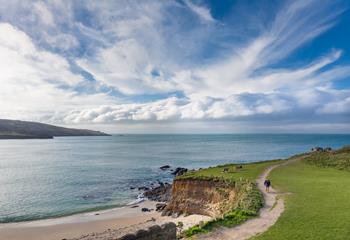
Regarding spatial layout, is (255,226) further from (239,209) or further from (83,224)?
(83,224)

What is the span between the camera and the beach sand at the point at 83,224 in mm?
32325

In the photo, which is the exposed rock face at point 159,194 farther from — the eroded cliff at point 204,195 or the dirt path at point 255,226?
the dirt path at point 255,226

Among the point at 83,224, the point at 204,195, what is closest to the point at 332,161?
the point at 204,195

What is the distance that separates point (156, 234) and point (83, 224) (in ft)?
78.5

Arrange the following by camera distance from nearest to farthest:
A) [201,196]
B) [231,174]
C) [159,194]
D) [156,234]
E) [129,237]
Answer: [129,237], [156,234], [201,196], [231,174], [159,194]

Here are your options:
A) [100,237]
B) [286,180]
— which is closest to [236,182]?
[286,180]

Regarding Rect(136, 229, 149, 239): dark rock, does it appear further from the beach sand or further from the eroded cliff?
the eroded cliff

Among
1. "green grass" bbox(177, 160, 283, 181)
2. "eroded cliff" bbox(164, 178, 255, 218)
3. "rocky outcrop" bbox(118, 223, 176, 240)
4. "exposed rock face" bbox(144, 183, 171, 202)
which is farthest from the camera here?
"exposed rock face" bbox(144, 183, 171, 202)

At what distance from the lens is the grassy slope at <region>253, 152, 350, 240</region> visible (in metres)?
18.0

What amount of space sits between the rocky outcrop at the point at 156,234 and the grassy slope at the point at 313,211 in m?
5.50

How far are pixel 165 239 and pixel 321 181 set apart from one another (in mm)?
26839

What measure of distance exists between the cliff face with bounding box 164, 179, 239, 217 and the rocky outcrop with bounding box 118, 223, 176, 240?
56.8 feet

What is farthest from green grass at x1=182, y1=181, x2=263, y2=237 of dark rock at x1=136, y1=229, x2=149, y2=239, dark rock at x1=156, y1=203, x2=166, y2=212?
dark rock at x1=156, y1=203, x2=166, y2=212

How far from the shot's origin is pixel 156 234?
15945mm
